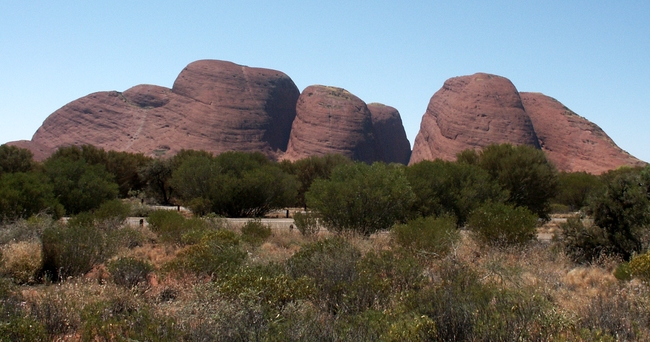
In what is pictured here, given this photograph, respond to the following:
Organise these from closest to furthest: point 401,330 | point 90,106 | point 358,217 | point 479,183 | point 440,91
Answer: point 401,330 < point 358,217 < point 479,183 < point 90,106 < point 440,91

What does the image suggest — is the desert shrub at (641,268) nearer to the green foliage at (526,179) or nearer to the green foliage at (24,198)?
the green foliage at (24,198)

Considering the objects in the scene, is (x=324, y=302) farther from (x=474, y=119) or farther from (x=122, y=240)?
(x=474, y=119)

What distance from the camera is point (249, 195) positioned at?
29531 mm

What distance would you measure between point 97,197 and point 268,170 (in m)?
10.1

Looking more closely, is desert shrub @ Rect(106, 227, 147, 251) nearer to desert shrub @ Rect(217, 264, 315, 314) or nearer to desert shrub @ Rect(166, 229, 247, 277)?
desert shrub @ Rect(166, 229, 247, 277)

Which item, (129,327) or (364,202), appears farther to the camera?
(364,202)

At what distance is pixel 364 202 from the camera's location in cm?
1684

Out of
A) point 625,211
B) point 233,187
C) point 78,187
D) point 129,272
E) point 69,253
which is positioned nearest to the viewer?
point 129,272

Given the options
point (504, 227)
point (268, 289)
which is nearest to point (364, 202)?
point (504, 227)

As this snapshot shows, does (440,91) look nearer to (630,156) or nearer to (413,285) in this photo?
(630,156)

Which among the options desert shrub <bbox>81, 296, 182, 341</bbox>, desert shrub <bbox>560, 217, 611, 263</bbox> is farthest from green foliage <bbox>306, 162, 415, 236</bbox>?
desert shrub <bbox>81, 296, 182, 341</bbox>

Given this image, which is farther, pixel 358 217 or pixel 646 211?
pixel 358 217

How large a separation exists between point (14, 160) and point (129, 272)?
3714cm

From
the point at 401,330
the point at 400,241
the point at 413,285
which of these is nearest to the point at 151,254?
the point at 400,241
